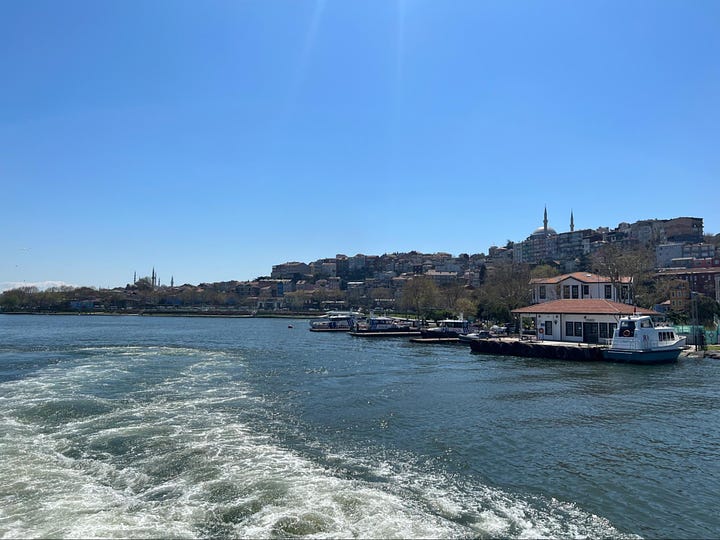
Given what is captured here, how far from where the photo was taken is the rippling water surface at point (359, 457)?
410 inches

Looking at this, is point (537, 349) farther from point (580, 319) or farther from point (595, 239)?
point (595, 239)

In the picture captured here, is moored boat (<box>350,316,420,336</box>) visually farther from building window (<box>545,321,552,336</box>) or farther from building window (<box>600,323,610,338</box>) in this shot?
building window (<box>600,323,610,338</box>)

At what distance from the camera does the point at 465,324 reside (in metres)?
64.9

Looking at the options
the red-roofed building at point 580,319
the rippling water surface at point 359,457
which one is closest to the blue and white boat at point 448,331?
the red-roofed building at point 580,319

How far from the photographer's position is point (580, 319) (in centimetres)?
4303

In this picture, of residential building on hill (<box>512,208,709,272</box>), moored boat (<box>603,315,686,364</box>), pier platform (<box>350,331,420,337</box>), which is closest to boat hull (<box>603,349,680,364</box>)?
moored boat (<box>603,315,686,364</box>)

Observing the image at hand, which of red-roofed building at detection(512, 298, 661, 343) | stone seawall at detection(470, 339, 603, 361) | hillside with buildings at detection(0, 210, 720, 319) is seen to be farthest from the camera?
hillside with buildings at detection(0, 210, 720, 319)

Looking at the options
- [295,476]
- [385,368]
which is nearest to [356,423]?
[295,476]

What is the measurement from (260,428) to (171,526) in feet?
26.6

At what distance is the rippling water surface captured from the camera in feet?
34.1

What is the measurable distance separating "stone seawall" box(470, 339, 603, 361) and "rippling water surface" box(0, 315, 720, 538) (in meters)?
8.28

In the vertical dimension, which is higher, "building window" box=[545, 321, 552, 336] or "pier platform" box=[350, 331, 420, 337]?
"building window" box=[545, 321, 552, 336]

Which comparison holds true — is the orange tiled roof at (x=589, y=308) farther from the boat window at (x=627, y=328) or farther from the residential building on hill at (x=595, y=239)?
the residential building on hill at (x=595, y=239)

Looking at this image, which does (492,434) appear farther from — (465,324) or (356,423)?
(465,324)
